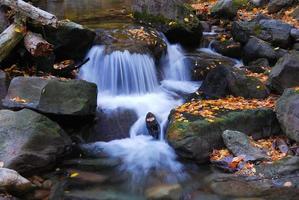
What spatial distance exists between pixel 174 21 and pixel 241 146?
5.96 m

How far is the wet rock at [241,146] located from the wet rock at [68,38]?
180 inches

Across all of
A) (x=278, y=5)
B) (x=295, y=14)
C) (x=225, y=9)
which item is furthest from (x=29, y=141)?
(x=278, y=5)

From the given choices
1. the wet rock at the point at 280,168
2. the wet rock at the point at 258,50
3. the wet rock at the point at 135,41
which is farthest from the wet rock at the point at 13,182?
the wet rock at the point at 258,50

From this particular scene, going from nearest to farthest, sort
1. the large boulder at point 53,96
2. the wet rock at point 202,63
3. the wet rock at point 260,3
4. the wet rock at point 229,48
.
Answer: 1. the large boulder at point 53,96
2. the wet rock at point 202,63
3. the wet rock at point 229,48
4. the wet rock at point 260,3

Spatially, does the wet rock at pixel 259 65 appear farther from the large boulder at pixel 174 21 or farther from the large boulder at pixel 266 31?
the large boulder at pixel 174 21

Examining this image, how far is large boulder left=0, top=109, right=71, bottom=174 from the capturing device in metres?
7.04

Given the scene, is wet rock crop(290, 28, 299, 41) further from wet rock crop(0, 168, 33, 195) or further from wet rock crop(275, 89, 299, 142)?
wet rock crop(0, 168, 33, 195)

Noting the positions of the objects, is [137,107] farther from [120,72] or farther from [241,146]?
[241,146]

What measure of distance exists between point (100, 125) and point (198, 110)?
79.0 inches

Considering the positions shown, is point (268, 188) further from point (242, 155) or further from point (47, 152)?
point (47, 152)

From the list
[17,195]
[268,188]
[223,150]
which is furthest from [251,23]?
[17,195]

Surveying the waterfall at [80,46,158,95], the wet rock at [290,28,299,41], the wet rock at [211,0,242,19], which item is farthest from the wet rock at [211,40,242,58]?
the waterfall at [80,46,158,95]

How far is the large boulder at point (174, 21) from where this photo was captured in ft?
41.5

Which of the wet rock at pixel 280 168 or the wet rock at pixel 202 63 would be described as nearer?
the wet rock at pixel 280 168
